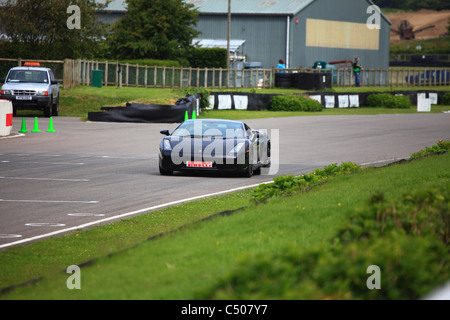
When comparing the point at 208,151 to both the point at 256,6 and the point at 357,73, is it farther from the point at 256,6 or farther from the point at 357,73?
the point at 256,6

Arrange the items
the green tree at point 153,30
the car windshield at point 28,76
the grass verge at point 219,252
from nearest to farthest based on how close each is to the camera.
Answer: the grass verge at point 219,252, the car windshield at point 28,76, the green tree at point 153,30

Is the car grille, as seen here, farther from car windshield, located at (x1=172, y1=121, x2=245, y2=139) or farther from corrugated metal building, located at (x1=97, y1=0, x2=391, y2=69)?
corrugated metal building, located at (x1=97, y1=0, x2=391, y2=69)

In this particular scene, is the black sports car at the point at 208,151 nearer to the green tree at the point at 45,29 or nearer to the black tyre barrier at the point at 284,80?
the green tree at the point at 45,29

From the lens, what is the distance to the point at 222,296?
5359 mm

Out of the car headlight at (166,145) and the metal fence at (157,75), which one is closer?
the car headlight at (166,145)

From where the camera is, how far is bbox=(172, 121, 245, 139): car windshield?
17859mm

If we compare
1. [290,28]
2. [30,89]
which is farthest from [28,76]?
[290,28]

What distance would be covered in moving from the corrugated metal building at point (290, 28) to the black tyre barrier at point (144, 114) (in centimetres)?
4123

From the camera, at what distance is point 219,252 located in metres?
7.46

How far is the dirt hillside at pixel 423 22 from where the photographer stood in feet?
525

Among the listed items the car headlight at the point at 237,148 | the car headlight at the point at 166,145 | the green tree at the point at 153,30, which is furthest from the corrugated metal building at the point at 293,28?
the car headlight at the point at 166,145

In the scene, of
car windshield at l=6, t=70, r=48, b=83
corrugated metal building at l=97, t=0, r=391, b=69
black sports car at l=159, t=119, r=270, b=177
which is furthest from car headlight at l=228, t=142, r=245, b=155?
corrugated metal building at l=97, t=0, r=391, b=69

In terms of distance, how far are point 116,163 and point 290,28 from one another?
58324 mm


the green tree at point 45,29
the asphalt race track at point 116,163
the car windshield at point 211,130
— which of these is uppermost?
the green tree at point 45,29
